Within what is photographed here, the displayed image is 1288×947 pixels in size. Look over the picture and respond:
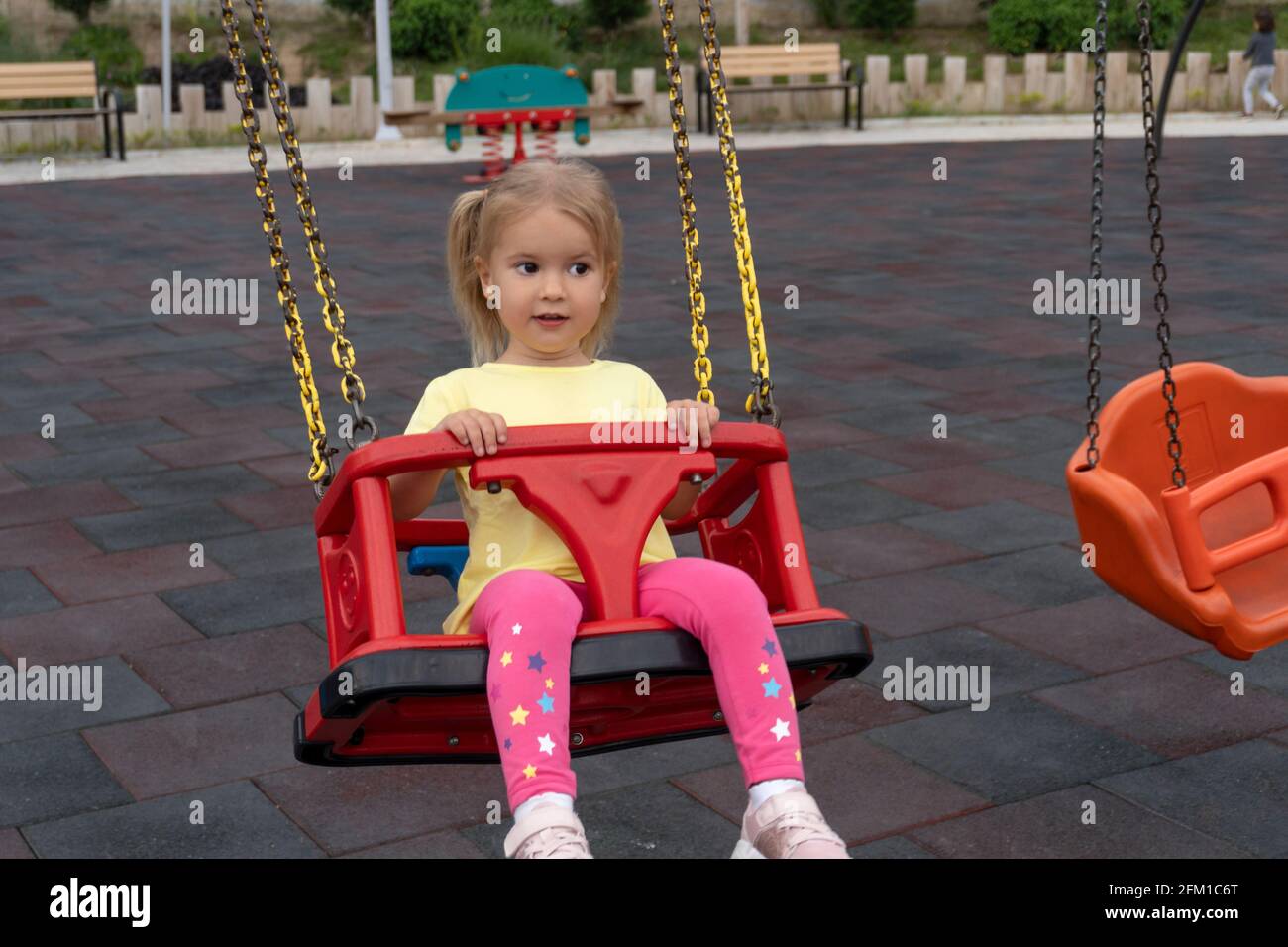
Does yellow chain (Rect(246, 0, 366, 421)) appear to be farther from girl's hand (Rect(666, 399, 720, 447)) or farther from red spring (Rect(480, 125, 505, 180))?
red spring (Rect(480, 125, 505, 180))

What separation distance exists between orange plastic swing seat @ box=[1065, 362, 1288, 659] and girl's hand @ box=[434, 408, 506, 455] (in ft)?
4.34

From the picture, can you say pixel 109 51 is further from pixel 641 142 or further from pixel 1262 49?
pixel 1262 49

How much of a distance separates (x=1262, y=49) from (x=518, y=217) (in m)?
18.0

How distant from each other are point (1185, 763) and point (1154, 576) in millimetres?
382

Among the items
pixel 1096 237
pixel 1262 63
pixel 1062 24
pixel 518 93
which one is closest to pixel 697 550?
pixel 1096 237

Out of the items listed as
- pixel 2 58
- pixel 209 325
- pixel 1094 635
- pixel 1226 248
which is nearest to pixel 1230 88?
pixel 1226 248

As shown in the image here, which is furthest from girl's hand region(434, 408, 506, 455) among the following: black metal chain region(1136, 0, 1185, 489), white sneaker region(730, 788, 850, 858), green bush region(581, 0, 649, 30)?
green bush region(581, 0, 649, 30)

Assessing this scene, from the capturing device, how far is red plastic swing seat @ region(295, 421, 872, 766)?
103 inches

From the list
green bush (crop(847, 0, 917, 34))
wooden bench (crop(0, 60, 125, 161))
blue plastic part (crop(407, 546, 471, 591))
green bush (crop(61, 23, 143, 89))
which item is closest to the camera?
blue plastic part (crop(407, 546, 471, 591))

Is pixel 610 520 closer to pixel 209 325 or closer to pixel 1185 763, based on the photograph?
pixel 1185 763

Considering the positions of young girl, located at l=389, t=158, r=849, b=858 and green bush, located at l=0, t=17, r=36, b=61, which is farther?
green bush, located at l=0, t=17, r=36, b=61

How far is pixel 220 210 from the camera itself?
1294 cm

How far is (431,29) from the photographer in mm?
24859

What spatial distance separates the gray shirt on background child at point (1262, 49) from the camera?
61.9 feet
